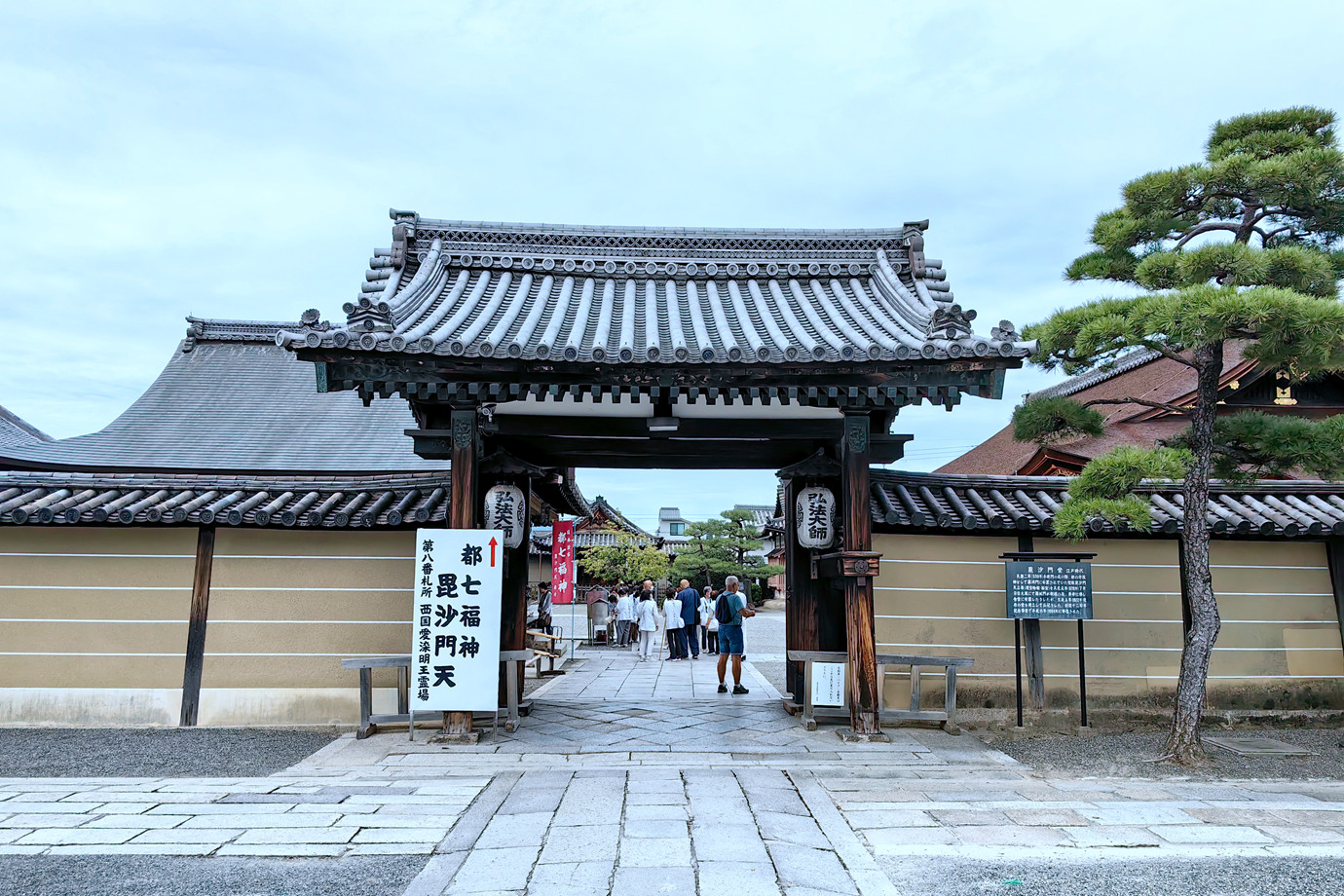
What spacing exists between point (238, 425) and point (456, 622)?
12.1 m

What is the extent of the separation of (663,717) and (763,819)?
4012 mm

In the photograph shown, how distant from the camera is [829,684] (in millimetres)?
8078

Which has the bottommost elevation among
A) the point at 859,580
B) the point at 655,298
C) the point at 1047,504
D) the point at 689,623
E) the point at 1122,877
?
the point at 1122,877

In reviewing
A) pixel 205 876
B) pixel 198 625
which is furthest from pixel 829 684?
pixel 198 625

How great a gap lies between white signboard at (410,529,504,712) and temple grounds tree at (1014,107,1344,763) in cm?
528

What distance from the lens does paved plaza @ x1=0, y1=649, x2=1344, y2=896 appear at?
173 inches

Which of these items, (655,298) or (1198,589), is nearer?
(1198,589)

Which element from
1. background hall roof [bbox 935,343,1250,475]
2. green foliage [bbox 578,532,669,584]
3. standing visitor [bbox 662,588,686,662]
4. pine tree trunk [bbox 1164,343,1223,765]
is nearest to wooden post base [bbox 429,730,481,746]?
pine tree trunk [bbox 1164,343,1223,765]

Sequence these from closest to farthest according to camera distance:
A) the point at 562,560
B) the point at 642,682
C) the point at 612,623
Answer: the point at 642,682
the point at 562,560
the point at 612,623

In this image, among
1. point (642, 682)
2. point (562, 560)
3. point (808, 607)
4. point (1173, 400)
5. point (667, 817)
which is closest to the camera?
point (667, 817)

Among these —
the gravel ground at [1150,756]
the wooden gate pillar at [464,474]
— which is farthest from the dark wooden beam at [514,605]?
the gravel ground at [1150,756]

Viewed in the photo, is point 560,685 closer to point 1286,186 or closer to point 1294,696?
point 1294,696

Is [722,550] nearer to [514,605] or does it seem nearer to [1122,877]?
[514,605]

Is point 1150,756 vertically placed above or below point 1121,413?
below
